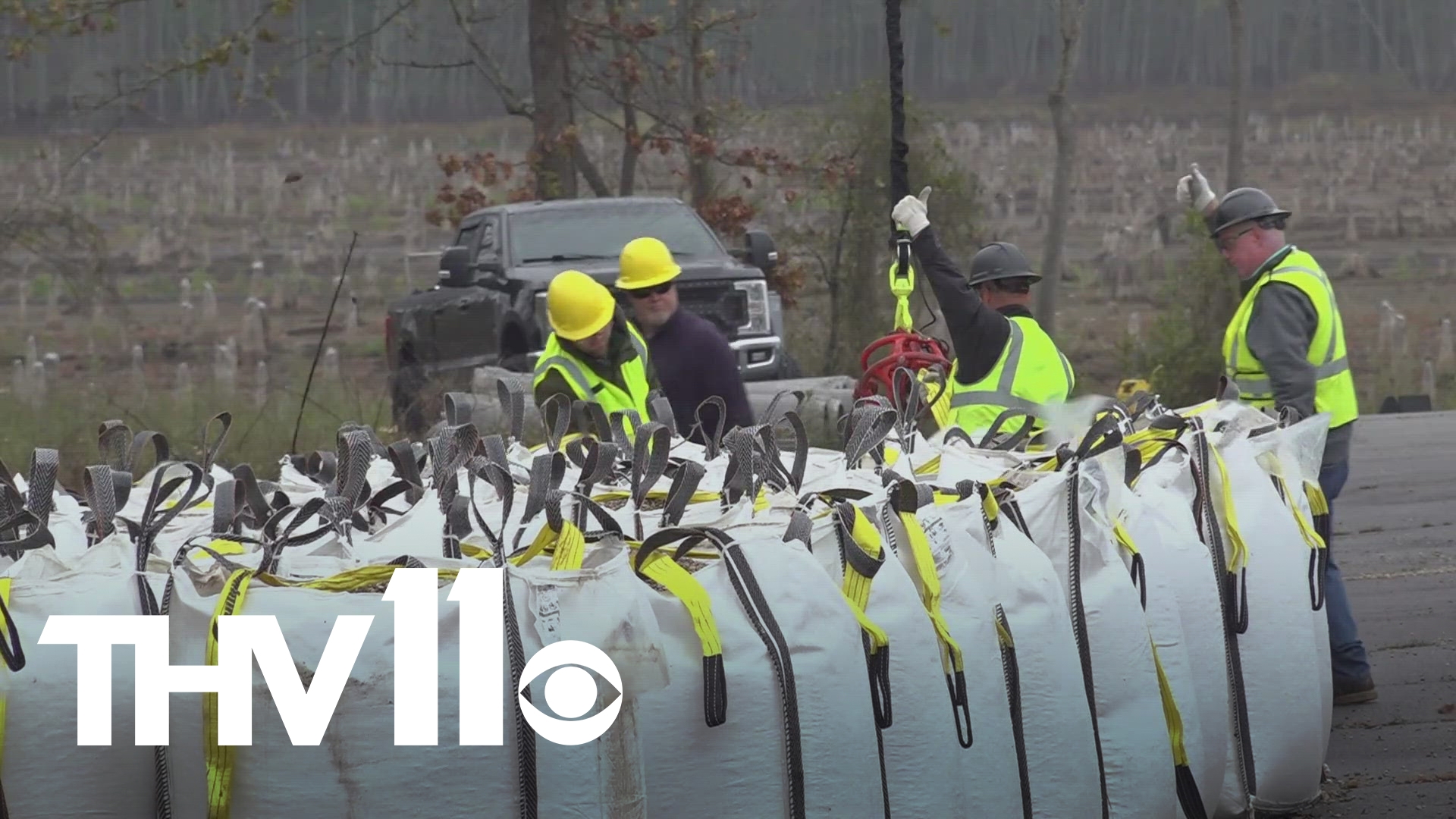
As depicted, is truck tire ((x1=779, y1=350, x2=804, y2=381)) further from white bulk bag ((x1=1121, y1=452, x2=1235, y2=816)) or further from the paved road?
white bulk bag ((x1=1121, y1=452, x2=1235, y2=816))

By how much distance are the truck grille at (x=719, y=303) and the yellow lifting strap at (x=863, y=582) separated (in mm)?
9701

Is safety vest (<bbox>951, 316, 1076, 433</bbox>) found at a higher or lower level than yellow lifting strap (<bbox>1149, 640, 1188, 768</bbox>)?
higher

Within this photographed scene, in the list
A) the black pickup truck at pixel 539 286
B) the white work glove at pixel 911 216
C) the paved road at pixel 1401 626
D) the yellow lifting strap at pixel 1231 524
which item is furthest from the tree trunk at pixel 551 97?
the yellow lifting strap at pixel 1231 524

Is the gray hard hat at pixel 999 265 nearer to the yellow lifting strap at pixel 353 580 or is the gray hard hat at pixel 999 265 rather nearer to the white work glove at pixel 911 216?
the white work glove at pixel 911 216

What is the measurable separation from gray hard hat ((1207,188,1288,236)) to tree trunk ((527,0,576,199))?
990 cm

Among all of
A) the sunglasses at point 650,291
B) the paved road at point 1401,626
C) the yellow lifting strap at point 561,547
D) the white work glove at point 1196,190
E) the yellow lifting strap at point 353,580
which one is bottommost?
the paved road at point 1401,626

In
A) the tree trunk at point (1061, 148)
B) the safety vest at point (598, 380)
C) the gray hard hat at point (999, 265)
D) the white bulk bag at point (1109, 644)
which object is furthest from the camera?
the tree trunk at point (1061, 148)

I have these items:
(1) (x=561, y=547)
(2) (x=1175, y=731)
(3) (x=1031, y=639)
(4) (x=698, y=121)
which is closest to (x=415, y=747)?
(1) (x=561, y=547)

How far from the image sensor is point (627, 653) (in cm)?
347

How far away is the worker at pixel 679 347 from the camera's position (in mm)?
7438

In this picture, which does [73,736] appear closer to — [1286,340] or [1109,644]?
[1109,644]

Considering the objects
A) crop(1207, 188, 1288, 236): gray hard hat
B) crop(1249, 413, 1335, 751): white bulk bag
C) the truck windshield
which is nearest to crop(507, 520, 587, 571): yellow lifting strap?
crop(1249, 413, 1335, 751): white bulk bag

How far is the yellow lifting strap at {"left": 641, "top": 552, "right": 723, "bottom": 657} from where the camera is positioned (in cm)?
358

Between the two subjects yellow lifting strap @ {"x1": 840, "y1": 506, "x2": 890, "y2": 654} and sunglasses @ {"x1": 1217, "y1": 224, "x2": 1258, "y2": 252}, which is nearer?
yellow lifting strap @ {"x1": 840, "y1": 506, "x2": 890, "y2": 654}
